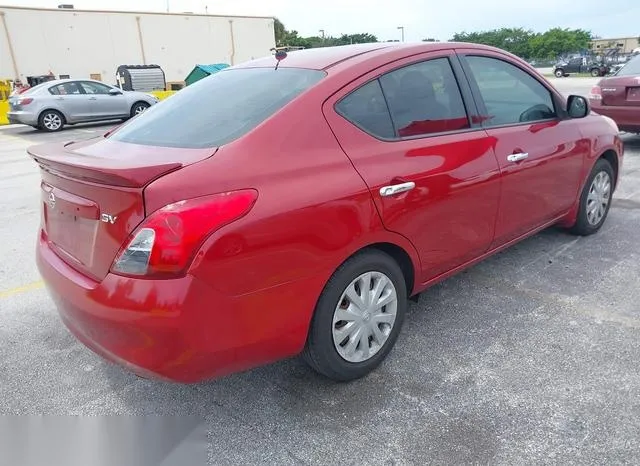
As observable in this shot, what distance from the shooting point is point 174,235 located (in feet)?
6.45

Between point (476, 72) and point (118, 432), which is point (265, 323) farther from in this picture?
point (476, 72)

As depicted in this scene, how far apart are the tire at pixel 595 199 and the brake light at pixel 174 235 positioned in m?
3.40

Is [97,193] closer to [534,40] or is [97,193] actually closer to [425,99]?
[425,99]

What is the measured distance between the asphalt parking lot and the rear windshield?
1.29m

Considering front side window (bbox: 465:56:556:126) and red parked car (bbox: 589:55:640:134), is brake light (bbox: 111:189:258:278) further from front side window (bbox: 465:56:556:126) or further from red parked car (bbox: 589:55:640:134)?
red parked car (bbox: 589:55:640:134)

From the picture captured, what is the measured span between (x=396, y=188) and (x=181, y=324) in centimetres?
124

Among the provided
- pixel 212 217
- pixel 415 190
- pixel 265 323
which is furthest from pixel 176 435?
pixel 415 190

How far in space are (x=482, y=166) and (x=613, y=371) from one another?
130 cm

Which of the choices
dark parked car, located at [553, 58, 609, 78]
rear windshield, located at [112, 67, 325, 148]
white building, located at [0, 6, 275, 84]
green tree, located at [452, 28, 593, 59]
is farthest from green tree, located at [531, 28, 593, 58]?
rear windshield, located at [112, 67, 325, 148]

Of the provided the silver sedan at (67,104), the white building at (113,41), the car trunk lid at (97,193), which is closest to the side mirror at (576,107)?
the car trunk lid at (97,193)

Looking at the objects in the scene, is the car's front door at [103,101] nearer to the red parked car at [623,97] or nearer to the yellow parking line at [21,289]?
the yellow parking line at [21,289]

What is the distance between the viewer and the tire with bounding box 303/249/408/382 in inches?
96.4

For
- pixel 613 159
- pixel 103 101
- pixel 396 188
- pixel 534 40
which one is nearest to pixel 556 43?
pixel 534 40

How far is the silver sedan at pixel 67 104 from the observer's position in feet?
48.9
